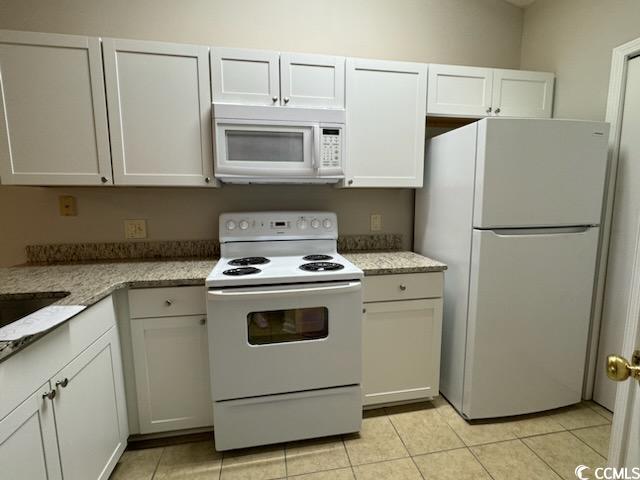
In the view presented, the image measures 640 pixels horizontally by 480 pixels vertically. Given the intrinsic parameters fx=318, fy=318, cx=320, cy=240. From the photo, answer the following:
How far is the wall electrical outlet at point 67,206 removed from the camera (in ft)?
6.17

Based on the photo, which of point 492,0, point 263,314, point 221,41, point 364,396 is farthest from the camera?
point 492,0

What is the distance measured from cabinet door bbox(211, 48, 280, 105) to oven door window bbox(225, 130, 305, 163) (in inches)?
7.0

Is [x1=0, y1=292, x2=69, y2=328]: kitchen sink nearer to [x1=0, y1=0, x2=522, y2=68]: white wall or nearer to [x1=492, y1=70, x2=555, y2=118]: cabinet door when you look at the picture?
[x1=0, y1=0, x2=522, y2=68]: white wall

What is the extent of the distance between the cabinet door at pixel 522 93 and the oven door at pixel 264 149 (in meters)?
1.20

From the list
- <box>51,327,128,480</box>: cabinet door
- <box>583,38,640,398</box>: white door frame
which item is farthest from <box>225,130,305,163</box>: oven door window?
<box>583,38,640,398</box>: white door frame

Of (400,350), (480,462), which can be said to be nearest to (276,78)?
(400,350)

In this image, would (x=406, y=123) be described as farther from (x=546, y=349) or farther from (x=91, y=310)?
(x=91, y=310)

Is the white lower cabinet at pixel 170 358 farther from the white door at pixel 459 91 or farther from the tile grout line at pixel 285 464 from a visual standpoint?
the white door at pixel 459 91

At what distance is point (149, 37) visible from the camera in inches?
72.4

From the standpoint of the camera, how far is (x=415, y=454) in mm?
1530

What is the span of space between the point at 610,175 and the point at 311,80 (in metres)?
1.70

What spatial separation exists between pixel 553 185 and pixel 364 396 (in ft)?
4.81

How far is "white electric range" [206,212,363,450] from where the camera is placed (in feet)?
4.67

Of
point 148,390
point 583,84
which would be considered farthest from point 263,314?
point 583,84
